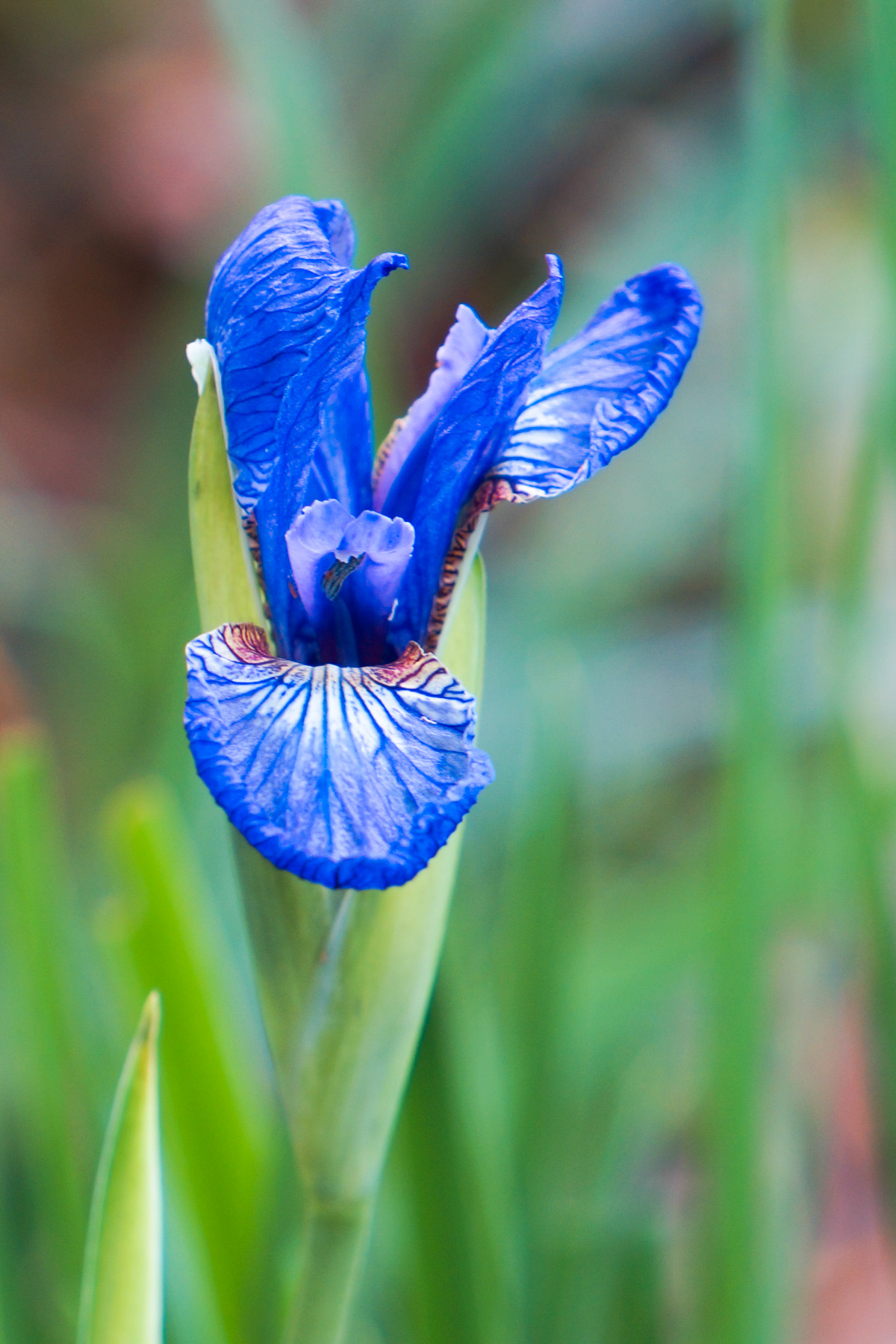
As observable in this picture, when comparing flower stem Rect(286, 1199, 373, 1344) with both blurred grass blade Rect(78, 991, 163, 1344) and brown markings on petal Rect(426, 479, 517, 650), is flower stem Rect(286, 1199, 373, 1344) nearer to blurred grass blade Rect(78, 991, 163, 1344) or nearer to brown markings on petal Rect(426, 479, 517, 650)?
blurred grass blade Rect(78, 991, 163, 1344)

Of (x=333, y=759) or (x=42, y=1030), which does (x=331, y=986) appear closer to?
(x=333, y=759)

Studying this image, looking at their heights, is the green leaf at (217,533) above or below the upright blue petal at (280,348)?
below

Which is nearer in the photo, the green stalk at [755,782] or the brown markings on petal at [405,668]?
the brown markings on petal at [405,668]

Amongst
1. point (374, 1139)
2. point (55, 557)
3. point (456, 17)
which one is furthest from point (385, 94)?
point (374, 1139)

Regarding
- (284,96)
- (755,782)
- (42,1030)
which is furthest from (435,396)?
(284,96)

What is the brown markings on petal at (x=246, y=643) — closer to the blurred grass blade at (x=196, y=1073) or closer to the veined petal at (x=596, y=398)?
the veined petal at (x=596, y=398)

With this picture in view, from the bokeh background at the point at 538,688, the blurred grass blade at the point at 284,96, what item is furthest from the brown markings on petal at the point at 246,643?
the blurred grass blade at the point at 284,96
